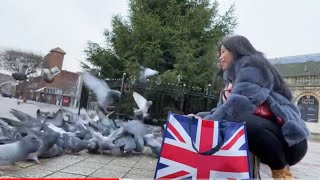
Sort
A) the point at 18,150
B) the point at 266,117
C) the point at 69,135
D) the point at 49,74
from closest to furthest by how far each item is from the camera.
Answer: the point at 266,117 → the point at 18,150 → the point at 69,135 → the point at 49,74

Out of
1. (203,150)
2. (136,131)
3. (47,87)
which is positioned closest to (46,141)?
(136,131)

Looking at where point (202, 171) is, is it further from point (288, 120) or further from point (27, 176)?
point (27, 176)

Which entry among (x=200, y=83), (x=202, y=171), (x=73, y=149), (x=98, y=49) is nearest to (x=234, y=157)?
(x=202, y=171)

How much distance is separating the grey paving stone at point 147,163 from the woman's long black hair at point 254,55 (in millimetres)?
1892

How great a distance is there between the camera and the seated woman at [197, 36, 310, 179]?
2258 millimetres

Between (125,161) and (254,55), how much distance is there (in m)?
2.35

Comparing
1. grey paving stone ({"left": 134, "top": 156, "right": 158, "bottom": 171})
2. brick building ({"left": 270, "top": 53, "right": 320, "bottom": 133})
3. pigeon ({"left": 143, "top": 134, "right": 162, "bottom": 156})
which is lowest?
grey paving stone ({"left": 134, "top": 156, "right": 158, "bottom": 171})

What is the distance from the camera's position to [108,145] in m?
4.36

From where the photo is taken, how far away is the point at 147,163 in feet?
13.6

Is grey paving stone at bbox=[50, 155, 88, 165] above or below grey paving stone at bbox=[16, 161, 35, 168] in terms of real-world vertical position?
below

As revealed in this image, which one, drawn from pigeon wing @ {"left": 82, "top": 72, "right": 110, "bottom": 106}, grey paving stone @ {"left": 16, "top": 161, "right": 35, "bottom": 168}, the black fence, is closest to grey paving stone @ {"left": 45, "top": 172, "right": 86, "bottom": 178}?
grey paving stone @ {"left": 16, "top": 161, "right": 35, "bottom": 168}

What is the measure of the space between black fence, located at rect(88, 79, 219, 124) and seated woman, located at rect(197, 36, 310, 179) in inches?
268

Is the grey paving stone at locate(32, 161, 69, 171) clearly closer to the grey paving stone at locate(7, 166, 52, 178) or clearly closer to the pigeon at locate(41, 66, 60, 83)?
the grey paving stone at locate(7, 166, 52, 178)

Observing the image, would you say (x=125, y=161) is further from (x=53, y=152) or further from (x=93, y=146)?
(x=53, y=152)
